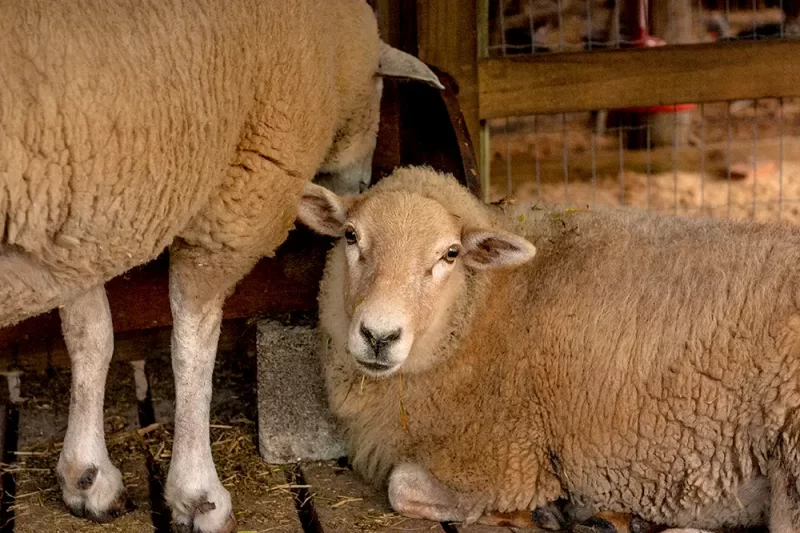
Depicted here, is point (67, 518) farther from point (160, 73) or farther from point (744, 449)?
point (744, 449)

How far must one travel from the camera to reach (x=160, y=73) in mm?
3080

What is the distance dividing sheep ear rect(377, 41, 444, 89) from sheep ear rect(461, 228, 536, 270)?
1017 mm

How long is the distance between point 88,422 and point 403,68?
1897 mm

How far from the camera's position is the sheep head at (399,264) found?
3.45 m

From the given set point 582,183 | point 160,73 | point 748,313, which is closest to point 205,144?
point 160,73

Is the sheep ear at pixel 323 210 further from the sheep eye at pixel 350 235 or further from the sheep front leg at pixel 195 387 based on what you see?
the sheep front leg at pixel 195 387

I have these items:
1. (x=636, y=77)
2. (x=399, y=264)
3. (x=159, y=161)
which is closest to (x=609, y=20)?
(x=636, y=77)

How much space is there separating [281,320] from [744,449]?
183cm

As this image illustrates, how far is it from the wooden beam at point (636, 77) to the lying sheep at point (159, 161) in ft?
3.74

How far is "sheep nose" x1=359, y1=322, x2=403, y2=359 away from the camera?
340 cm

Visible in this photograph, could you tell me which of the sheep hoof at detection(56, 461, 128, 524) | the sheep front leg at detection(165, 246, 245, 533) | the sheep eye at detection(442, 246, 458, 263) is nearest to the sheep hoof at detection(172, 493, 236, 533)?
the sheep front leg at detection(165, 246, 245, 533)

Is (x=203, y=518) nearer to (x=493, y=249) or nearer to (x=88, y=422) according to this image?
(x=88, y=422)

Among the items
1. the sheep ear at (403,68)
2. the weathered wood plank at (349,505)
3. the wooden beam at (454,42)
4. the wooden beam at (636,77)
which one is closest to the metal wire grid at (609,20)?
the wooden beam at (636,77)

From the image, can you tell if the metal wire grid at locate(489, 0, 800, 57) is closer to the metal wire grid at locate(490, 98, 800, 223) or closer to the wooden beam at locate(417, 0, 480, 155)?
the metal wire grid at locate(490, 98, 800, 223)
